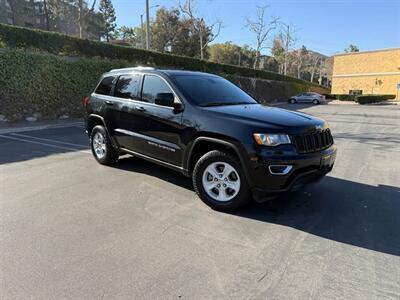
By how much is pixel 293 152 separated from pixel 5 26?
42.9 ft

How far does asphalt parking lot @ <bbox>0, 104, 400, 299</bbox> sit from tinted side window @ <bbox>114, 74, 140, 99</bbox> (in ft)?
4.54

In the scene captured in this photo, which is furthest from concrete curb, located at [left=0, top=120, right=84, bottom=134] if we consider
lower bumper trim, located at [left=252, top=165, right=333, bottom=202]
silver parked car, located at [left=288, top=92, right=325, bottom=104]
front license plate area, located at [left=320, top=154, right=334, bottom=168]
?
silver parked car, located at [left=288, top=92, right=325, bottom=104]

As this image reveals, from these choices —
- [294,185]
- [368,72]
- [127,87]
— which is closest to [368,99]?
[368,72]

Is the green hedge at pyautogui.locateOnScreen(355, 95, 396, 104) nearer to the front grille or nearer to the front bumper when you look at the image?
the front grille

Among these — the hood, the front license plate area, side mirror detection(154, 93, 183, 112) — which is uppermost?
side mirror detection(154, 93, 183, 112)

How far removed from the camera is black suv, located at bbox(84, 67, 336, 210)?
12.8 feet

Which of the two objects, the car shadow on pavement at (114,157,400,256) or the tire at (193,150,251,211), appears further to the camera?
the tire at (193,150,251,211)

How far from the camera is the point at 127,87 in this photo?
575cm

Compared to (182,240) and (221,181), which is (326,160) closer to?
(221,181)

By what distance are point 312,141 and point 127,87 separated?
3247mm

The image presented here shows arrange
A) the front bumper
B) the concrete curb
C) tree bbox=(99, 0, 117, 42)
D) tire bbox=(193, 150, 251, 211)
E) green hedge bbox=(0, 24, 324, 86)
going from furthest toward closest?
1. tree bbox=(99, 0, 117, 42)
2. green hedge bbox=(0, 24, 324, 86)
3. the concrete curb
4. tire bbox=(193, 150, 251, 211)
5. the front bumper

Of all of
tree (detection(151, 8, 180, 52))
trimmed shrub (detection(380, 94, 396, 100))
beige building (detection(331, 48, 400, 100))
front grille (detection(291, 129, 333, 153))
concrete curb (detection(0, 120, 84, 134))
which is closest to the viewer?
front grille (detection(291, 129, 333, 153))

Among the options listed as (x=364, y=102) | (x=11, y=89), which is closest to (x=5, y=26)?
(x=11, y=89)

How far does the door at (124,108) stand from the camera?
18.0ft
